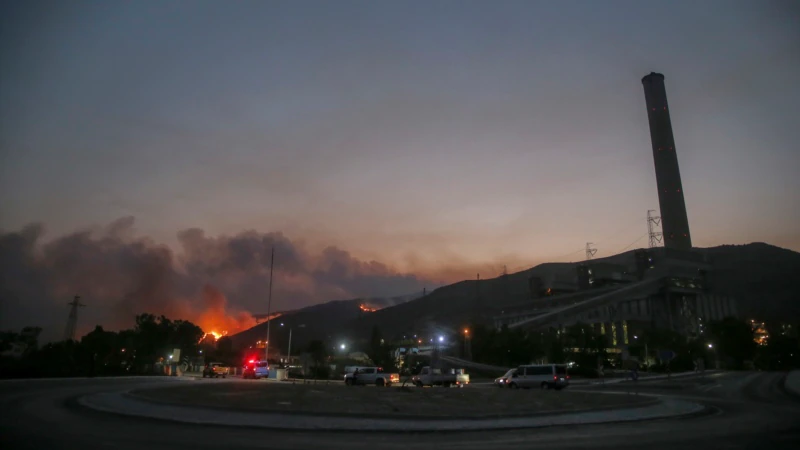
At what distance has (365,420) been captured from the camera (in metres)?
20.2

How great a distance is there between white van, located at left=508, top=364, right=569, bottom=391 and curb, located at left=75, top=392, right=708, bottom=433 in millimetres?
17749

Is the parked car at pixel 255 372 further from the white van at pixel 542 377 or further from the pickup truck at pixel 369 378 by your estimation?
the white van at pixel 542 377

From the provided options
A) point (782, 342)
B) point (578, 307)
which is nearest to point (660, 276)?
point (578, 307)

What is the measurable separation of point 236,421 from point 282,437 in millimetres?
4168

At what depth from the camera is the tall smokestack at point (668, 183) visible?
7028 inches

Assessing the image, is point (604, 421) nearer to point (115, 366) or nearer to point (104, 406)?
point (104, 406)

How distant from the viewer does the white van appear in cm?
4213

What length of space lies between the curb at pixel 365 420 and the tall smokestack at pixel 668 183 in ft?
571

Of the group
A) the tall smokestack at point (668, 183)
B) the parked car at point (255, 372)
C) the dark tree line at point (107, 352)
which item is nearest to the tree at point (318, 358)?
the parked car at point (255, 372)

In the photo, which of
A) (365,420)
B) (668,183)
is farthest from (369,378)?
(668,183)

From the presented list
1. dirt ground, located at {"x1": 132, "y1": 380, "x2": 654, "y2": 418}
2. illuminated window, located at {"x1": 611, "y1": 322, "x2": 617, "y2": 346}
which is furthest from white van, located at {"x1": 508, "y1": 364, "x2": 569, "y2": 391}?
illuminated window, located at {"x1": 611, "y1": 322, "x2": 617, "y2": 346}

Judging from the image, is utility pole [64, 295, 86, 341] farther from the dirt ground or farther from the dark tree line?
the dirt ground

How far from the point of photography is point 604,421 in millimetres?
20750

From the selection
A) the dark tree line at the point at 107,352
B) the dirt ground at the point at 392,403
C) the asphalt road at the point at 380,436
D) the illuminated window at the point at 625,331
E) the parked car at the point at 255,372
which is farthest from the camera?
the illuminated window at the point at 625,331
